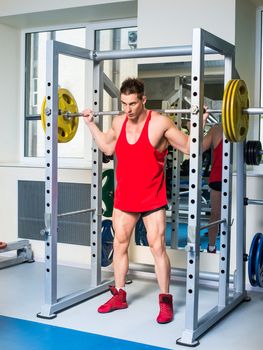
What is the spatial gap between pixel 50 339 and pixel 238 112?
1640 millimetres

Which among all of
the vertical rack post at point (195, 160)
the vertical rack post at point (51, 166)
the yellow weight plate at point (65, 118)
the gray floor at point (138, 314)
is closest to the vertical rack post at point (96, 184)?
→ the yellow weight plate at point (65, 118)

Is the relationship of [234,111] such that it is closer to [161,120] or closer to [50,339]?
[161,120]

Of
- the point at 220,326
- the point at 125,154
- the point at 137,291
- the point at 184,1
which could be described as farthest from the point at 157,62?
the point at 220,326

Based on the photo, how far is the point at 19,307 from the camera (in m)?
3.42

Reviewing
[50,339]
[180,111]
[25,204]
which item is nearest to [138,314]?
[50,339]

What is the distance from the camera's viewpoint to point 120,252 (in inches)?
136

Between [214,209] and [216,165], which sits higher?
[216,165]

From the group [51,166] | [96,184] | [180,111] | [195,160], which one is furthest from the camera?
[96,184]

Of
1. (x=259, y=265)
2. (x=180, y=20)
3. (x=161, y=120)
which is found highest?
(x=180, y=20)

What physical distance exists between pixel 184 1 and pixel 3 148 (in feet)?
7.67

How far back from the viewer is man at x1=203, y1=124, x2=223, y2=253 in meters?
3.71

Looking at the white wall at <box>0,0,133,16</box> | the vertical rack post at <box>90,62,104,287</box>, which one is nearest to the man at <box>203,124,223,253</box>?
the vertical rack post at <box>90,62,104,287</box>

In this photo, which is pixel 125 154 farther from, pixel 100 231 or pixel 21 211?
pixel 21 211

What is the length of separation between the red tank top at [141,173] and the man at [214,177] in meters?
0.60
